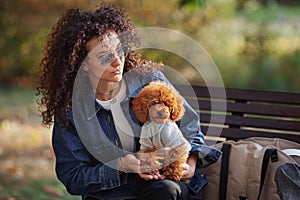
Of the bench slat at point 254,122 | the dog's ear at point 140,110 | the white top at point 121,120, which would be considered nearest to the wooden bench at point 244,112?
the bench slat at point 254,122

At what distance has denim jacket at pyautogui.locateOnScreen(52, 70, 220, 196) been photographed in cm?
251

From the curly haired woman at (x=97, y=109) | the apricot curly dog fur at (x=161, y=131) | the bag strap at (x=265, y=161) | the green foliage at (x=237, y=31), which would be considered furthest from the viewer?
the green foliage at (x=237, y=31)

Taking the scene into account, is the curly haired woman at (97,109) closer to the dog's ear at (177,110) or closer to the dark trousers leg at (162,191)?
the dark trousers leg at (162,191)

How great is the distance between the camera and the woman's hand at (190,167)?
102 inches

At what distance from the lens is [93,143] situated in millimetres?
2605

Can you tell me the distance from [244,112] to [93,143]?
991mm

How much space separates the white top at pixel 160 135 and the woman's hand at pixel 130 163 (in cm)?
8

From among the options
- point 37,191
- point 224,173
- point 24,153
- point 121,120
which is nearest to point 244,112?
point 224,173

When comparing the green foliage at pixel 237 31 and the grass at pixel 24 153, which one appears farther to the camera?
the green foliage at pixel 237 31

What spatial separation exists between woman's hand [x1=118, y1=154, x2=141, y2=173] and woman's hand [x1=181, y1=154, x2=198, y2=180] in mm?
219

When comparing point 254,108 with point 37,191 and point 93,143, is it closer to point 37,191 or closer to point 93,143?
point 93,143

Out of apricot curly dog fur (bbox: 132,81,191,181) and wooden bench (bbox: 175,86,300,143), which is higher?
wooden bench (bbox: 175,86,300,143)

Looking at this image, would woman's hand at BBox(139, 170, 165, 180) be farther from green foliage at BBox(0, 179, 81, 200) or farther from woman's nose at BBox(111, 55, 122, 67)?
green foliage at BBox(0, 179, 81, 200)

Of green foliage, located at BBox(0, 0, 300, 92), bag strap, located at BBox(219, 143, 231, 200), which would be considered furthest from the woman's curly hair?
green foliage, located at BBox(0, 0, 300, 92)
